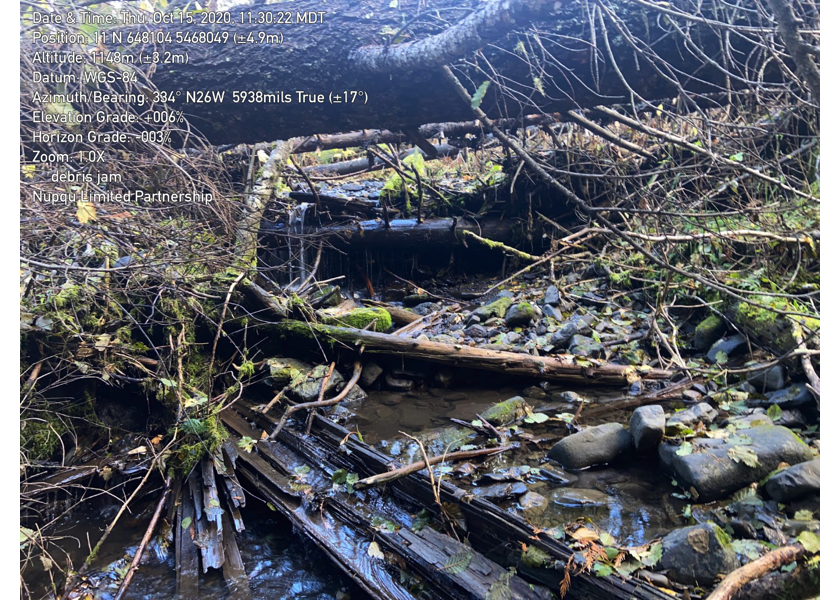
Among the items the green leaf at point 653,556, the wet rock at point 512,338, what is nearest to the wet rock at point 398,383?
the wet rock at point 512,338

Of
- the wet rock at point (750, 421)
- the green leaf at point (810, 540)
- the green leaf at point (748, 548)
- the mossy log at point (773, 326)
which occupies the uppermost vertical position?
the mossy log at point (773, 326)

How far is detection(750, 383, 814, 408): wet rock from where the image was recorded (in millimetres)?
3053

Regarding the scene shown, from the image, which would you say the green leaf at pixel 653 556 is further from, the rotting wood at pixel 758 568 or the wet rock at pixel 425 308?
the wet rock at pixel 425 308

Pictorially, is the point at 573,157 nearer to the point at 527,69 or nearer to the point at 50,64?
the point at 527,69

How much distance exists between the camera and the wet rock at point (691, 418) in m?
3.03

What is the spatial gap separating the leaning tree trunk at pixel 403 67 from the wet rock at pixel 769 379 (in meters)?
2.00

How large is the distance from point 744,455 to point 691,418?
0.68 meters

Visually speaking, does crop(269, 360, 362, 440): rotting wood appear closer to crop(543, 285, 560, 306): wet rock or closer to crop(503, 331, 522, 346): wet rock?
crop(503, 331, 522, 346): wet rock

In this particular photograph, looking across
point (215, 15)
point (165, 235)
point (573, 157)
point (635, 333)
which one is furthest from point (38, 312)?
point (573, 157)

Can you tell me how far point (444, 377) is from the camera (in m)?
4.86

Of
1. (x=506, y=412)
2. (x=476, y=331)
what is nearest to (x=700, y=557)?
(x=506, y=412)

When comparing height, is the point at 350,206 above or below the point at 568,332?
above

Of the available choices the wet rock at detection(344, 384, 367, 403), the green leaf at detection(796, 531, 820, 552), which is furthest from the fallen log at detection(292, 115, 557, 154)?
the green leaf at detection(796, 531, 820, 552)

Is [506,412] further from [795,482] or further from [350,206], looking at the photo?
[350,206]
